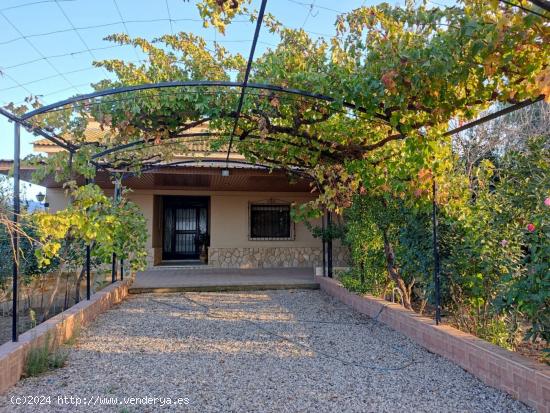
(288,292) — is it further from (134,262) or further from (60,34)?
(60,34)

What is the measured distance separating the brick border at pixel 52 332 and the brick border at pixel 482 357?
4.40m

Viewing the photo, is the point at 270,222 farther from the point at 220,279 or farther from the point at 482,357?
the point at 482,357

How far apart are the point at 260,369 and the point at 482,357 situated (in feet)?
7.22

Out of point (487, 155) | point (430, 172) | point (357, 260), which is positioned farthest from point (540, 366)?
point (487, 155)

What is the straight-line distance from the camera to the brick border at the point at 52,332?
3688mm

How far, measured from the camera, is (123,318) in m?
6.73

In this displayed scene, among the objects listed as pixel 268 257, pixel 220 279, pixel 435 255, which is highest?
pixel 435 255

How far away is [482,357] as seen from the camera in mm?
3902

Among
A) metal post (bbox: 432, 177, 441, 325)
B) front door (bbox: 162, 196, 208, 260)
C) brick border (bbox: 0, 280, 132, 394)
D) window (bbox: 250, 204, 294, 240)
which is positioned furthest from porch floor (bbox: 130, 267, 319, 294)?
metal post (bbox: 432, 177, 441, 325)

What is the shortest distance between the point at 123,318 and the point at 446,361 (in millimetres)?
4962

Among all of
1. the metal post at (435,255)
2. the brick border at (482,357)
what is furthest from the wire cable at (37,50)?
the brick border at (482,357)

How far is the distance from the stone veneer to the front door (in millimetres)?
1776

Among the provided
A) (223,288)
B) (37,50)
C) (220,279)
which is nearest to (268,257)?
(220,279)

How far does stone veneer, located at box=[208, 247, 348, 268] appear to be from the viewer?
43.8 ft
